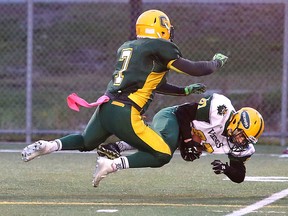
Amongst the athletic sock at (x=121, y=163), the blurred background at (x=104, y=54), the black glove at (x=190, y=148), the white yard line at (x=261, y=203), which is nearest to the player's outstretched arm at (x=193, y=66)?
the black glove at (x=190, y=148)

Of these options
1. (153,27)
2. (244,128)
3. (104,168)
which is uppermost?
(153,27)

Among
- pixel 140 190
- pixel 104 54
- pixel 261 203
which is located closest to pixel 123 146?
pixel 140 190

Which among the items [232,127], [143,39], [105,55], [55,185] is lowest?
[105,55]

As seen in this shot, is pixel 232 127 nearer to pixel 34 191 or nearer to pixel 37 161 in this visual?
pixel 34 191

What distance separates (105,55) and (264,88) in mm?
3353

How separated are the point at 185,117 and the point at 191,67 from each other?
0.68 metres

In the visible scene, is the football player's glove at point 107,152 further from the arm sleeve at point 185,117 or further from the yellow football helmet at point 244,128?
the yellow football helmet at point 244,128

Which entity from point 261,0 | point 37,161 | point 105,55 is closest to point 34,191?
point 37,161

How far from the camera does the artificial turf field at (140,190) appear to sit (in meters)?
7.80

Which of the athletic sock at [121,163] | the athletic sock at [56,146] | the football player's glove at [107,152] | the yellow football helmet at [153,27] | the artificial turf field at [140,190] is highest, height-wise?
the yellow football helmet at [153,27]

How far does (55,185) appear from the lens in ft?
30.3

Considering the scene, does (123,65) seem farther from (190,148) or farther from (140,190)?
(140,190)

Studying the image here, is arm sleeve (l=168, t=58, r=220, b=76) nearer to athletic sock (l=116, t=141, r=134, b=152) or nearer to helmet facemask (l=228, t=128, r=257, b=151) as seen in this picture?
helmet facemask (l=228, t=128, r=257, b=151)

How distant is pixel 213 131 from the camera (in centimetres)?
895
